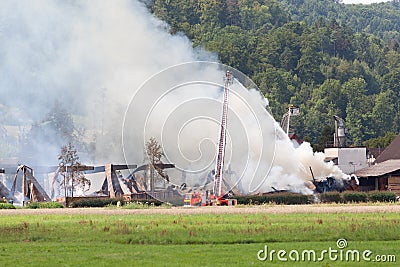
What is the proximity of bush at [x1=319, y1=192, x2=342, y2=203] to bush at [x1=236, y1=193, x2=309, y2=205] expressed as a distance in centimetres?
153

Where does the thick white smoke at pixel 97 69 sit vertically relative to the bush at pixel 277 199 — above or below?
above

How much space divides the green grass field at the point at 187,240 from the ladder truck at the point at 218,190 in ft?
93.9

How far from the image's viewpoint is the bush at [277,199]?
77875 millimetres

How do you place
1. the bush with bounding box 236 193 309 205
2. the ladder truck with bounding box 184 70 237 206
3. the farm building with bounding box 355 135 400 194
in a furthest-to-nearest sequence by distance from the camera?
the farm building with bounding box 355 135 400 194
the bush with bounding box 236 193 309 205
the ladder truck with bounding box 184 70 237 206

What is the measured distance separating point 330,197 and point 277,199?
501 cm

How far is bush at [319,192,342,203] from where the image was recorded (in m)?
80.3

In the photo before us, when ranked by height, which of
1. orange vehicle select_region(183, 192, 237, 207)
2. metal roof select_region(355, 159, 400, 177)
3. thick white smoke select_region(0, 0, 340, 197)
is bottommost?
orange vehicle select_region(183, 192, 237, 207)

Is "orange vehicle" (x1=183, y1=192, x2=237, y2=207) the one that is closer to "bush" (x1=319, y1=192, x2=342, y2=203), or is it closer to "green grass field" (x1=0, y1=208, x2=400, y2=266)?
"bush" (x1=319, y1=192, x2=342, y2=203)

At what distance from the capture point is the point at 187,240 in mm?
35812

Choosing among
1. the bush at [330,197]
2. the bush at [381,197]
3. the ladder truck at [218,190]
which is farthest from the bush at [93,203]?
the bush at [381,197]

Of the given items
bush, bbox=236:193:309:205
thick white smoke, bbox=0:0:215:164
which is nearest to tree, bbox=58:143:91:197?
thick white smoke, bbox=0:0:215:164

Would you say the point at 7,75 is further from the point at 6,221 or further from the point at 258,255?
the point at 258,255

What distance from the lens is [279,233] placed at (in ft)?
124

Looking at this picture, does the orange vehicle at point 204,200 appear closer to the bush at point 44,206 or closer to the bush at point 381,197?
the bush at point 44,206
